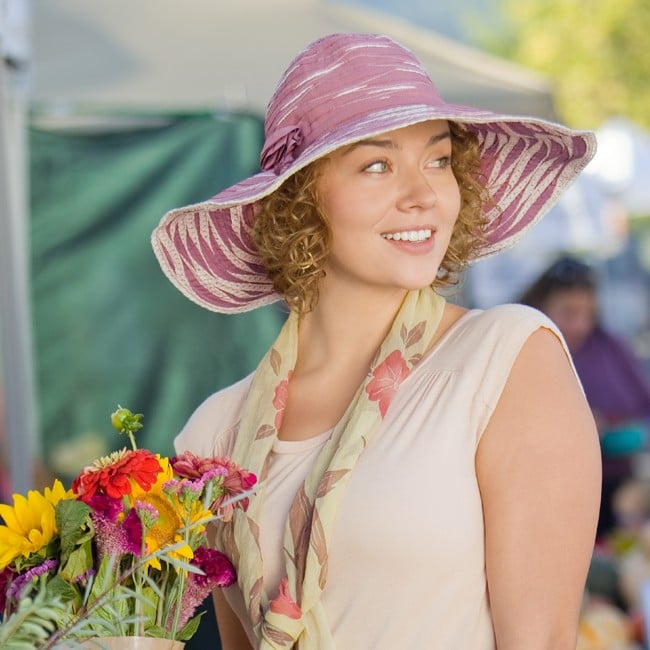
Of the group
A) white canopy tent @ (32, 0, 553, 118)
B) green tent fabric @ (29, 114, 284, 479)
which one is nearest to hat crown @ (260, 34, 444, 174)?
green tent fabric @ (29, 114, 284, 479)

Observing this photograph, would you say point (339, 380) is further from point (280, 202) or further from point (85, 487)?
point (85, 487)

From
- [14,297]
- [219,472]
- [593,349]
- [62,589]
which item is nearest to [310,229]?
[219,472]

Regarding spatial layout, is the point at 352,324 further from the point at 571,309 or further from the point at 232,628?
the point at 571,309

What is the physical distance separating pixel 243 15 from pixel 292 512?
12.8ft

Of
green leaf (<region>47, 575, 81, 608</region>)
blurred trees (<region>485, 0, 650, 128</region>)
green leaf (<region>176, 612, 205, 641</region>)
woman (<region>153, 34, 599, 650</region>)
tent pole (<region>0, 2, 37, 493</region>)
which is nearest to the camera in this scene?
green leaf (<region>47, 575, 81, 608</region>)

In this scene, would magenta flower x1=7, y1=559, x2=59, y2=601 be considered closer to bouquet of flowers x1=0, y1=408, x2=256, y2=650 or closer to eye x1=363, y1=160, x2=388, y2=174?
bouquet of flowers x1=0, y1=408, x2=256, y2=650

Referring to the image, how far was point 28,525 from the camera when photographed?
1528mm

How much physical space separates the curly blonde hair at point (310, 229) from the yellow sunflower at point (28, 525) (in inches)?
24.8

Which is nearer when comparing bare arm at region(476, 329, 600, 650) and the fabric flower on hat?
bare arm at region(476, 329, 600, 650)

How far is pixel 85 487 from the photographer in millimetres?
1532

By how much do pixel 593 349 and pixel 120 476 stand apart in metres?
4.26

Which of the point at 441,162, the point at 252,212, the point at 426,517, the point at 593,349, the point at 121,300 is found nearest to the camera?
the point at 426,517

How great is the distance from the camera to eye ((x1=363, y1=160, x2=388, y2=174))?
189cm

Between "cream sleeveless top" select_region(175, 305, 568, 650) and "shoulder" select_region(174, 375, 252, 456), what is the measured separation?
0.32 metres
